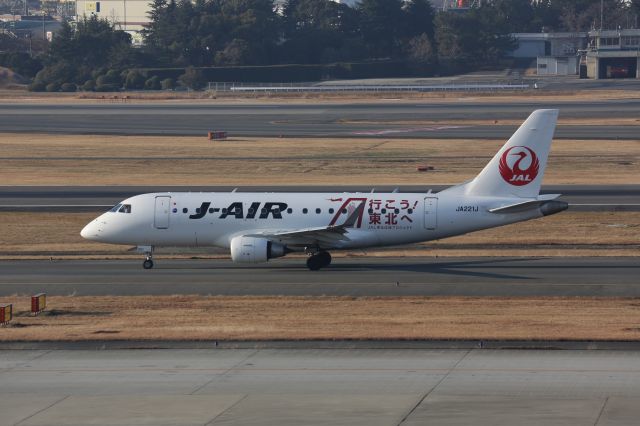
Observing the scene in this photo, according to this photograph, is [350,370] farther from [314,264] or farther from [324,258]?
[324,258]

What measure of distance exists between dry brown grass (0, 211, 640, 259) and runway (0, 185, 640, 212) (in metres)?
2.99

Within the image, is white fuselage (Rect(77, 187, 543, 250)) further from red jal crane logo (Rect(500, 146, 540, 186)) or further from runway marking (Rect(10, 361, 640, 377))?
runway marking (Rect(10, 361, 640, 377))

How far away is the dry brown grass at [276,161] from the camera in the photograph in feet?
271

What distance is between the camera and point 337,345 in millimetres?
34531

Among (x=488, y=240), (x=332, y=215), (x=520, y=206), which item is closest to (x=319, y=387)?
(x=520, y=206)

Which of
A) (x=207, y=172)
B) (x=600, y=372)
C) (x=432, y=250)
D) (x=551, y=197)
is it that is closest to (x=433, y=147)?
(x=207, y=172)

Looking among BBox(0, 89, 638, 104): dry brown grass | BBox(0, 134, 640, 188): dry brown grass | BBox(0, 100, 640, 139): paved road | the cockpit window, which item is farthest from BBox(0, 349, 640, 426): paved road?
BBox(0, 89, 638, 104): dry brown grass

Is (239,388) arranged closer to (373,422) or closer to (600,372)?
(373,422)

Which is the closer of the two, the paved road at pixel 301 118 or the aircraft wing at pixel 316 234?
the aircraft wing at pixel 316 234

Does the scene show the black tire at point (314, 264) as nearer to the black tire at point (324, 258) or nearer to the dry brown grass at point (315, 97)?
the black tire at point (324, 258)

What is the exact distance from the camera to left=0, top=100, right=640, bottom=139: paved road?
112688 millimetres

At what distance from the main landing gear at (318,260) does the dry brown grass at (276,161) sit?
28278 mm

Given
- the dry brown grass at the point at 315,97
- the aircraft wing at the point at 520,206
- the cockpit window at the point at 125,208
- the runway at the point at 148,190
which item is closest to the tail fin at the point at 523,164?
the aircraft wing at the point at 520,206

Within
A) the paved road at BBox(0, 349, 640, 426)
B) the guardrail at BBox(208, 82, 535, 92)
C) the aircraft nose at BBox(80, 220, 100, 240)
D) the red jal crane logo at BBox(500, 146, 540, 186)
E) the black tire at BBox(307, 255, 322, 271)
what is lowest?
the paved road at BBox(0, 349, 640, 426)
